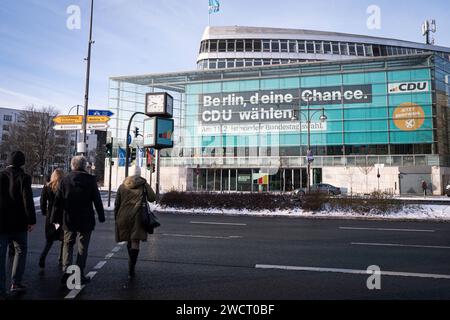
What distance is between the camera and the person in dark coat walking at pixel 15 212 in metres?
4.60

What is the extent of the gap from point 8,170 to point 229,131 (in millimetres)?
→ 40864

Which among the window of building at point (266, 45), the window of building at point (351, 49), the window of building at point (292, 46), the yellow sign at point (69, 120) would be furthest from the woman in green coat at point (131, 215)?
the window of building at point (351, 49)

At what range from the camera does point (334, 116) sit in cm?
4200

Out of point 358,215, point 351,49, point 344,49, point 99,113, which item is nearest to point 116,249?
point 99,113

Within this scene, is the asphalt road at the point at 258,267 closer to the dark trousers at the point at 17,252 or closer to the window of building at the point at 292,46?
the dark trousers at the point at 17,252

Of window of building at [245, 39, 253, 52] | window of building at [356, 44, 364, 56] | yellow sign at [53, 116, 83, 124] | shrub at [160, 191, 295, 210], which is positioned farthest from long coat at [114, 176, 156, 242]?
window of building at [356, 44, 364, 56]

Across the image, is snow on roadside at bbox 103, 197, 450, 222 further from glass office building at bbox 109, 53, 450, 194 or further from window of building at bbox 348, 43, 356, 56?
window of building at bbox 348, 43, 356, 56

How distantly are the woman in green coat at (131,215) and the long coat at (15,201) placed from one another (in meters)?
1.30

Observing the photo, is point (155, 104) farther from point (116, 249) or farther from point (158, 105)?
point (116, 249)

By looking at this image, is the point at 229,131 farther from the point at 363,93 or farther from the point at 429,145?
the point at 429,145

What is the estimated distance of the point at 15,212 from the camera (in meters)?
4.65

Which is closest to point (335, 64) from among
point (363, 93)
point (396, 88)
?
point (363, 93)

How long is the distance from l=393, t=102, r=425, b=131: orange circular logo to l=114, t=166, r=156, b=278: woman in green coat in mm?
40706
